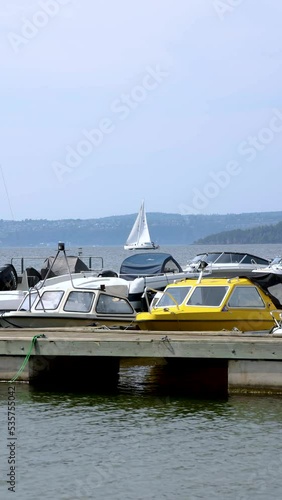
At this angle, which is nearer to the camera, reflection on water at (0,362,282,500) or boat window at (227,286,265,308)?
reflection on water at (0,362,282,500)

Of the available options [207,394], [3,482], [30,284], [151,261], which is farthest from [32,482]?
[151,261]

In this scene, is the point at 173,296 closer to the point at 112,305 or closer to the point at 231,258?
the point at 112,305

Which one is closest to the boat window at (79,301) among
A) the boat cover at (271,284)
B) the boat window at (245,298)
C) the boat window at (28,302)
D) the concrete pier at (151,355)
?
the boat window at (28,302)

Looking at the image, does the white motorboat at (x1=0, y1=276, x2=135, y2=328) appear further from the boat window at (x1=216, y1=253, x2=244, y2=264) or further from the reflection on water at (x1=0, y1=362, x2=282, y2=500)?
the boat window at (x1=216, y1=253, x2=244, y2=264)

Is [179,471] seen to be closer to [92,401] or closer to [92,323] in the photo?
[92,401]

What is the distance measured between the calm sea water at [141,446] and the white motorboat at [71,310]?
2540 millimetres

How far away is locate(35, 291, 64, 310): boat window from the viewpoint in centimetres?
2136

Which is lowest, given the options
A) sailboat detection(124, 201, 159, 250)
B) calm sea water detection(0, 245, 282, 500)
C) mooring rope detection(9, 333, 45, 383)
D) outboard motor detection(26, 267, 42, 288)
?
calm sea water detection(0, 245, 282, 500)

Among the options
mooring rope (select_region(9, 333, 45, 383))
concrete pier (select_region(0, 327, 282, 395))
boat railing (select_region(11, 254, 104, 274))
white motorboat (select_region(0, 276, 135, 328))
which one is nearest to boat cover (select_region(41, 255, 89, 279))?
boat railing (select_region(11, 254, 104, 274))

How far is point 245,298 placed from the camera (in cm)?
2014

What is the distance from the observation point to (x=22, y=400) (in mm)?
17797

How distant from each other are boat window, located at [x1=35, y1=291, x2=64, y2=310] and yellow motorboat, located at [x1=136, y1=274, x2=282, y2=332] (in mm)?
2091

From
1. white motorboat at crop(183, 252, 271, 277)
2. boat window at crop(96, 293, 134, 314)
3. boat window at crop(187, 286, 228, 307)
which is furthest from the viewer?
white motorboat at crop(183, 252, 271, 277)

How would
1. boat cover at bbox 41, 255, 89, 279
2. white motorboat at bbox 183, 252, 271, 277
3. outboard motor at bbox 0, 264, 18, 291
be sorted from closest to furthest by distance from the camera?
1. outboard motor at bbox 0, 264, 18, 291
2. boat cover at bbox 41, 255, 89, 279
3. white motorboat at bbox 183, 252, 271, 277
